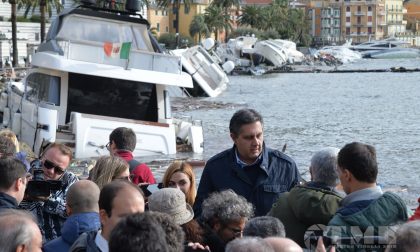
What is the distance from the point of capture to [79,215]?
20.3 feet

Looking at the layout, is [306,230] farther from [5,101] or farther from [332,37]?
[332,37]

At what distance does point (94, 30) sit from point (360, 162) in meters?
16.4

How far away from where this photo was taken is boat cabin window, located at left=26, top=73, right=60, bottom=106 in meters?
21.3

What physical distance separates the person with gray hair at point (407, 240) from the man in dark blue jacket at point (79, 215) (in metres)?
2.19

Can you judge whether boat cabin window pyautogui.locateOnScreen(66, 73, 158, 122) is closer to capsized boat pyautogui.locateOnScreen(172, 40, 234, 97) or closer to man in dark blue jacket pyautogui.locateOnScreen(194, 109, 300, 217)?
man in dark blue jacket pyautogui.locateOnScreen(194, 109, 300, 217)

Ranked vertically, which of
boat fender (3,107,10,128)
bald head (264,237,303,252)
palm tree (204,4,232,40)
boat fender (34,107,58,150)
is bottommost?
boat fender (3,107,10,128)

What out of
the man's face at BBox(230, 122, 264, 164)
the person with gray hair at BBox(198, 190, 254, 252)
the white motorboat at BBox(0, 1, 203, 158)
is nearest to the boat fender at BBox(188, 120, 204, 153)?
the white motorboat at BBox(0, 1, 203, 158)

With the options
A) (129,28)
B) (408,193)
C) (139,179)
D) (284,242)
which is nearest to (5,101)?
(129,28)

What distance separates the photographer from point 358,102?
56469 millimetres

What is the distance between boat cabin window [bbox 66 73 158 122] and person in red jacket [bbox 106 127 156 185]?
12.3 metres

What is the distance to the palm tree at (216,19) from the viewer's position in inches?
4944

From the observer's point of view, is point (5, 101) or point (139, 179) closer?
point (139, 179)

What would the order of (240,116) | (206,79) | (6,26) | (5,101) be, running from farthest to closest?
(6,26) → (206,79) → (5,101) → (240,116)

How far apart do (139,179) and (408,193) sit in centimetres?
1134
